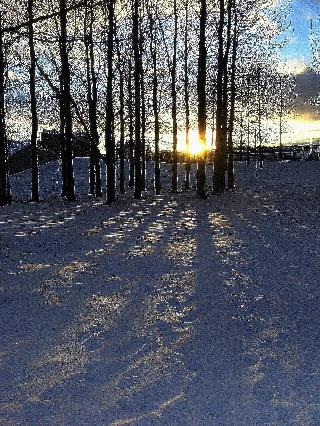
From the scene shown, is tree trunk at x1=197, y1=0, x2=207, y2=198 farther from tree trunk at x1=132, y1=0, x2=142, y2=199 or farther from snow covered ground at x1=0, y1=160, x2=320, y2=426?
snow covered ground at x1=0, y1=160, x2=320, y2=426

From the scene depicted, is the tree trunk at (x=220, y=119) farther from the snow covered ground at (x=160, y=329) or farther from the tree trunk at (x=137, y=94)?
the snow covered ground at (x=160, y=329)

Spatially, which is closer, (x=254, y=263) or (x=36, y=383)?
(x=36, y=383)

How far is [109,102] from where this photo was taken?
18688 millimetres

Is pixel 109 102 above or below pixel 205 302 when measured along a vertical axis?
above

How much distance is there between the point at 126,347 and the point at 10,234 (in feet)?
24.9

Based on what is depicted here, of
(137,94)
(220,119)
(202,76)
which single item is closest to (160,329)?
(202,76)

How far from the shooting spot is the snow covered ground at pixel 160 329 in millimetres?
3582

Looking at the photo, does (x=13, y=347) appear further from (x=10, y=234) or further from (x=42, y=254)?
(x=10, y=234)

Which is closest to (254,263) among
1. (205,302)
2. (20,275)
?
(205,302)

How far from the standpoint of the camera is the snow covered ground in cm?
358

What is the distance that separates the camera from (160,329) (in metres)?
5.17

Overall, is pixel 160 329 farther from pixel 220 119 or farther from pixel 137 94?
pixel 220 119

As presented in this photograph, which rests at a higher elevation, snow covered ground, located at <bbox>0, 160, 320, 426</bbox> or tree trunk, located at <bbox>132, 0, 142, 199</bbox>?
tree trunk, located at <bbox>132, 0, 142, 199</bbox>

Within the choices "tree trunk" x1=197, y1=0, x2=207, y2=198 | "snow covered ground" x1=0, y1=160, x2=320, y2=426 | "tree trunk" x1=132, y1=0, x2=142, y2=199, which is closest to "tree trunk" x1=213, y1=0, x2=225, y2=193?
"tree trunk" x1=197, y1=0, x2=207, y2=198
